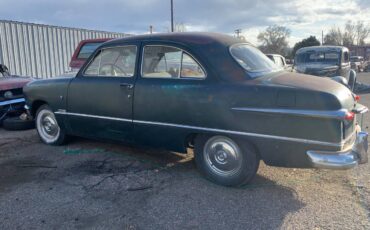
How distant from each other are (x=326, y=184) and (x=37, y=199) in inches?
130

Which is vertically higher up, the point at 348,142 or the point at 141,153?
the point at 348,142

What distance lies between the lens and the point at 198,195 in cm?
381

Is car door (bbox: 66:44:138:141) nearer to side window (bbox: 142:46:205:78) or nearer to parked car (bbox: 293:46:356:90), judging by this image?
side window (bbox: 142:46:205:78)

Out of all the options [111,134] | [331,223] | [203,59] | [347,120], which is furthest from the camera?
[111,134]

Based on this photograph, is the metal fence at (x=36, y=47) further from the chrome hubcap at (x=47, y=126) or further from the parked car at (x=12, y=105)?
the chrome hubcap at (x=47, y=126)

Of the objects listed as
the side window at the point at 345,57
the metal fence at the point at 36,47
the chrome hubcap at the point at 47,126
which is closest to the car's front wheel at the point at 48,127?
the chrome hubcap at the point at 47,126

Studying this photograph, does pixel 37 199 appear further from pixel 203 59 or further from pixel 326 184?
pixel 326 184

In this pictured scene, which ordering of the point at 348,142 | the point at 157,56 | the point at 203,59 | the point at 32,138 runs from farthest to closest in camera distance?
the point at 32,138, the point at 157,56, the point at 203,59, the point at 348,142

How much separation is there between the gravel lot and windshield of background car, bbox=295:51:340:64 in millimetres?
9300

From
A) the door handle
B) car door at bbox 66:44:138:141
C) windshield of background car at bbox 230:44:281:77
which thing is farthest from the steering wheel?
windshield of background car at bbox 230:44:281:77

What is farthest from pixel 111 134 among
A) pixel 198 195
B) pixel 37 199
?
pixel 198 195

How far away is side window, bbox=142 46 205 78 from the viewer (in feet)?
13.4

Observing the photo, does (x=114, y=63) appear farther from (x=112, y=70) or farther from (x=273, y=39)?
(x=273, y=39)

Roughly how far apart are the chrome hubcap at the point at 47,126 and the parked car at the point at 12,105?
125 centimetres
